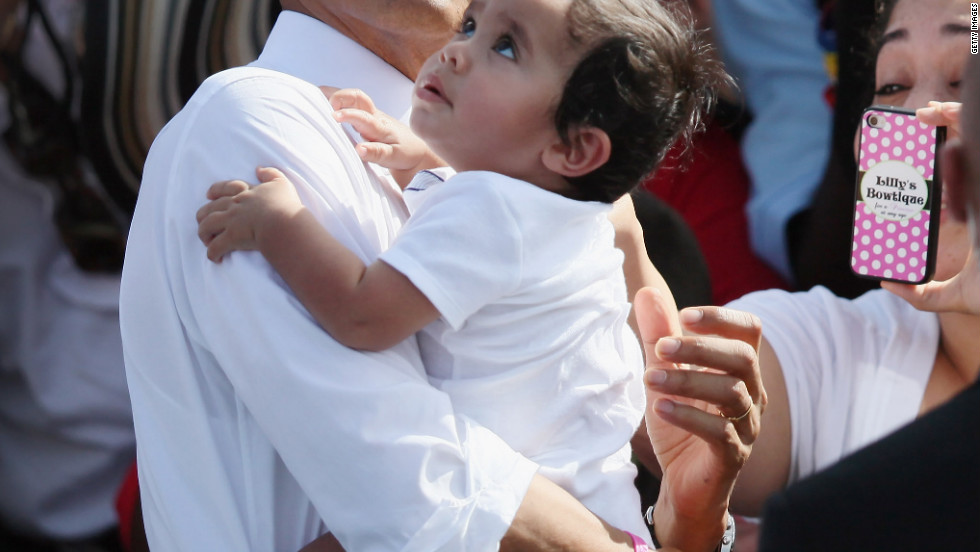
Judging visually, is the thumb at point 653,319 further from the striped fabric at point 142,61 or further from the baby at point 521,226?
the striped fabric at point 142,61

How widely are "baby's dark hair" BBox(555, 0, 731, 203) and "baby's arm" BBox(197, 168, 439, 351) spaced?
0.32m

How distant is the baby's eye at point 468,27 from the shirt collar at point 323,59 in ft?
0.66

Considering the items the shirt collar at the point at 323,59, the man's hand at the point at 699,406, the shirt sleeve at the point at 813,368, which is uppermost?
the shirt collar at the point at 323,59

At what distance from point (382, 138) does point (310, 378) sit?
0.38 meters

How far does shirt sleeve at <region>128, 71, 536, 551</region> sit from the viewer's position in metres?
1.32

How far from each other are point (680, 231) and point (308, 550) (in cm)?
141

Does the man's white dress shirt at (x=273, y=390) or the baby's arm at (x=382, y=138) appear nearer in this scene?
the man's white dress shirt at (x=273, y=390)

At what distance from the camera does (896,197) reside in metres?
1.92

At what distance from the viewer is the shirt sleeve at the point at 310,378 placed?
1315mm

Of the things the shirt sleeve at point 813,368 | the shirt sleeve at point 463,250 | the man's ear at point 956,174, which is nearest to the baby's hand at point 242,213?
the shirt sleeve at point 463,250

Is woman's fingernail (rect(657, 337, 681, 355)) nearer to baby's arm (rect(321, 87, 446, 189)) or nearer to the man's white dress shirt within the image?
the man's white dress shirt
